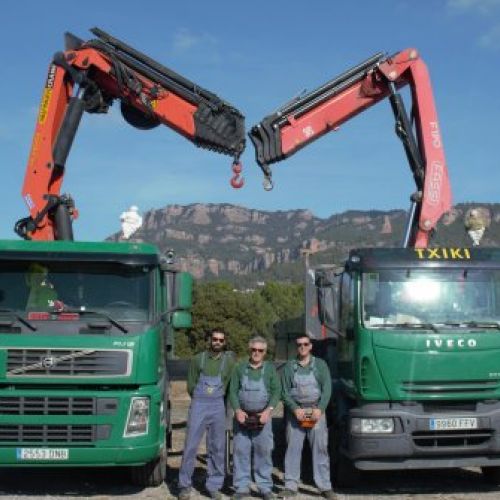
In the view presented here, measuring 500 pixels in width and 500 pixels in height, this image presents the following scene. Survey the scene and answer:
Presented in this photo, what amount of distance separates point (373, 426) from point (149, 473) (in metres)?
2.59

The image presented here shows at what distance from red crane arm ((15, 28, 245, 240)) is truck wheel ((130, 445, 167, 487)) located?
335 cm

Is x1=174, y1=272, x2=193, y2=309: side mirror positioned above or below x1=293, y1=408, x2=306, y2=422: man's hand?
above

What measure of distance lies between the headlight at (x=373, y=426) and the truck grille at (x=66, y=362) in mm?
2494

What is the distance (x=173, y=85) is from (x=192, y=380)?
4156 mm

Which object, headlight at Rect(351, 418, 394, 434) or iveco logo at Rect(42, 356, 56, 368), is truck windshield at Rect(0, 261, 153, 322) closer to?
iveco logo at Rect(42, 356, 56, 368)

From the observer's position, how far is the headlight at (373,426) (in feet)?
26.9

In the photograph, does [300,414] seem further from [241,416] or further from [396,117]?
[396,117]

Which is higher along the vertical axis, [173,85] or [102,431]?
[173,85]

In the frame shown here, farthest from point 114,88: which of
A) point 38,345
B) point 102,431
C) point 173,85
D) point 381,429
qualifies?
point 381,429

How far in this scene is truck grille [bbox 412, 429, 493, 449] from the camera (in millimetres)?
8219

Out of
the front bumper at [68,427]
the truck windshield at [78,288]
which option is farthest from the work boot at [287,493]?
the truck windshield at [78,288]

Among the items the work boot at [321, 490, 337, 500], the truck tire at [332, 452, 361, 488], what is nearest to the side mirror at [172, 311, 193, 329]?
the truck tire at [332, 452, 361, 488]

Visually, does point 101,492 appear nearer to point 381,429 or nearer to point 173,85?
point 381,429

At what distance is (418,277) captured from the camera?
8586 millimetres
